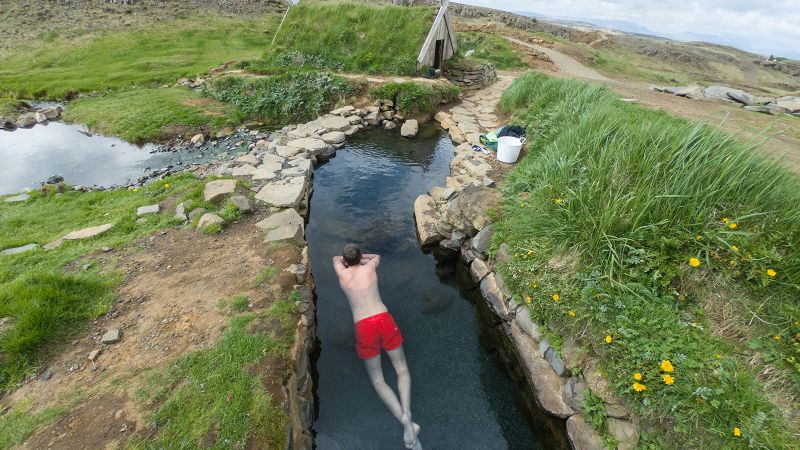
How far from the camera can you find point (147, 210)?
25.5ft

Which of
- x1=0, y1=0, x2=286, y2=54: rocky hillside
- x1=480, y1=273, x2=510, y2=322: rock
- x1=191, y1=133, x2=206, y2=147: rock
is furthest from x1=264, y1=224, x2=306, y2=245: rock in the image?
x1=0, y1=0, x2=286, y2=54: rocky hillside

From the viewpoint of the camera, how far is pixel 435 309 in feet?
21.8

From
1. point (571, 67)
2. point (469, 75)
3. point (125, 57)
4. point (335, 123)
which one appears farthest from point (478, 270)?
point (125, 57)

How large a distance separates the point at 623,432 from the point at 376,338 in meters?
3.40

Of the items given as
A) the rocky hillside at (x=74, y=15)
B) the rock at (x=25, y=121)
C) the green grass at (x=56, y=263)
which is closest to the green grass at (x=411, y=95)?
the green grass at (x=56, y=263)

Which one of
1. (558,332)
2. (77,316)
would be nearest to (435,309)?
(558,332)

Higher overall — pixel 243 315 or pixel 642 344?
pixel 642 344

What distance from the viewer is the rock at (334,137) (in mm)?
12508

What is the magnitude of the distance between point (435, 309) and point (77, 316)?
5.76m

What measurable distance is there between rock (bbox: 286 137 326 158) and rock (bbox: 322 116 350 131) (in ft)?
4.58

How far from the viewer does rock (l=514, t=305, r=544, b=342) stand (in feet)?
17.8

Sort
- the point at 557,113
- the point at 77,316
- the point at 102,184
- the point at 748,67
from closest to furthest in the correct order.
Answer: the point at 77,316 < the point at 557,113 < the point at 102,184 < the point at 748,67

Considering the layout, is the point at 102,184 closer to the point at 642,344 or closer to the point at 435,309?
the point at 435,309

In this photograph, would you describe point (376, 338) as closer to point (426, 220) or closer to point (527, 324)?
point (527, 324)
